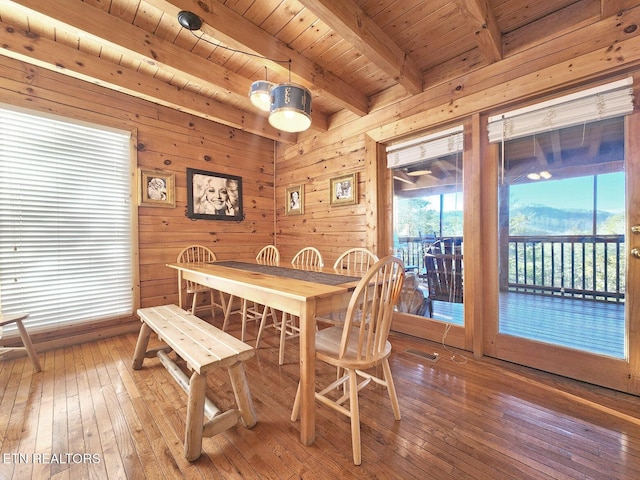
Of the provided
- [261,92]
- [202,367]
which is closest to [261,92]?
[261,92]

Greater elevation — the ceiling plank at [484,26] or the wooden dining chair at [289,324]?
the ceiling plank at [484,26]

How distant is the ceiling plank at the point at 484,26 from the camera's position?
1.61 m

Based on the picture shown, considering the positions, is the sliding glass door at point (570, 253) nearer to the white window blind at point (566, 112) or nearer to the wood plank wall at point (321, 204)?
the white window blind at point (566, 112)

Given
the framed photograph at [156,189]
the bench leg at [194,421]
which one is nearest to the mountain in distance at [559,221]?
the bench leg at [194,421]

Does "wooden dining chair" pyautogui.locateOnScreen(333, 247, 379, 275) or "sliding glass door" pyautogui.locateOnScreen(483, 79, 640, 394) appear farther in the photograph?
"wooden dining chair" pyautogui.locateOnScreen(333, 247, 379, 275)

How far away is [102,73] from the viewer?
2.34 meters

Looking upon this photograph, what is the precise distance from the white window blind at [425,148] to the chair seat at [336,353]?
1847mm

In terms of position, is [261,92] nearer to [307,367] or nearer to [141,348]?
[307,367]

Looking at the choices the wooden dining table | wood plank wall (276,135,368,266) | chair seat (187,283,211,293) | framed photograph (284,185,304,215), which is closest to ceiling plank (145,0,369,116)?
wood plank wall (276,135,368,266)

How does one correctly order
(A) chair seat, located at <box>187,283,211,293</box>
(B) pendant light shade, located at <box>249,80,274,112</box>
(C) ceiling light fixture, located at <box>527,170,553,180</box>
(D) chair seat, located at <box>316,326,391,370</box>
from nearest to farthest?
(D) chair seat, located at <box>316,326,391,370</box> → (B) pendant light shade, located at <box>249,80,274,112</box> → (C) ceiling light fixture, located at <box>527,170,553,180</box> → (A) chair seat, located at <box>187,283,211,293</box>

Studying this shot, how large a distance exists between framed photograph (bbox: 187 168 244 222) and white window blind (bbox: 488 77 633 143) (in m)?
3.03

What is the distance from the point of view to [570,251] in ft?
6.20

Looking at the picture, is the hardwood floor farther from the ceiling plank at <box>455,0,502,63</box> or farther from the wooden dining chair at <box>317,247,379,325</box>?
the ceiling plank at <box>455,0,502,63</box>

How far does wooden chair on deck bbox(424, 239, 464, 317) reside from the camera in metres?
2.37
